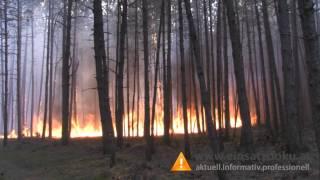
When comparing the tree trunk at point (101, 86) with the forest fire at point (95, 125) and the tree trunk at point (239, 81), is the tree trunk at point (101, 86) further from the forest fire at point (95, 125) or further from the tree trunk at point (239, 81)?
the forest fire at point (95, 125)

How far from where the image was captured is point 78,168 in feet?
45.2

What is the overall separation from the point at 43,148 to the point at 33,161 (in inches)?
132

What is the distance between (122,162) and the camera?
45.9ft

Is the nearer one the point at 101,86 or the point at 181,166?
the point at 181,166

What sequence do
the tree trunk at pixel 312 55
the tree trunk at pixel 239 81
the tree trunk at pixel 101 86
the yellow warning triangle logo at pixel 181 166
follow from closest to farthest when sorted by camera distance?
the tree trunk at pixel 312 55 < the tree trunk at pixel 239 81 < the yellow warning triangle logo at pixel 181 166 < the tree trunk at pixel 101 86

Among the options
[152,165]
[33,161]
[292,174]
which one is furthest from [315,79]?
[33,161]

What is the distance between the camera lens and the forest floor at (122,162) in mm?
10359

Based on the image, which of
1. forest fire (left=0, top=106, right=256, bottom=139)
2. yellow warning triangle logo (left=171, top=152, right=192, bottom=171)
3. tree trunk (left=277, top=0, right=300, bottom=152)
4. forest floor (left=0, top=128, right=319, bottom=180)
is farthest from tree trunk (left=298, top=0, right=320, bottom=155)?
forest fire (left=0, top=106, right=256, bottom=139)

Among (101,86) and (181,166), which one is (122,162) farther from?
(101,86)

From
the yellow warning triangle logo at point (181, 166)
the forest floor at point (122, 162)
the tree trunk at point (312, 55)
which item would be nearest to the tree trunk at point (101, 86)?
the forest floor at point (122, 162)

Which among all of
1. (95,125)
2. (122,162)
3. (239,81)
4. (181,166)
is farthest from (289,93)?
(95,125)

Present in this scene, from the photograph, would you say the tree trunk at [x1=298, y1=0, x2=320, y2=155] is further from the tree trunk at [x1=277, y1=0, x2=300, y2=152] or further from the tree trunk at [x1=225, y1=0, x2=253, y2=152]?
the tree trunk at [x1=277, y1=0, x2=300, y2=152]

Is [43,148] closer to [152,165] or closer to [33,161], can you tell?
[33,161]

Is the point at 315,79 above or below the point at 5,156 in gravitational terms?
above
